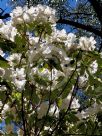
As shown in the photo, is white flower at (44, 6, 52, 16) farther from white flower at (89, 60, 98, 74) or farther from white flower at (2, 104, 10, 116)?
white flower at (2, 104, 10, 116)

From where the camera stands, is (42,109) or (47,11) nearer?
(42,109)

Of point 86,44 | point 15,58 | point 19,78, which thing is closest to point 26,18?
point 15,58

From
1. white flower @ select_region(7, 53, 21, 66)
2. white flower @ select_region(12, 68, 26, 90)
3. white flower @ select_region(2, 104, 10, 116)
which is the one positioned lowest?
white flower @ select_region(12, 68, 26, 90)

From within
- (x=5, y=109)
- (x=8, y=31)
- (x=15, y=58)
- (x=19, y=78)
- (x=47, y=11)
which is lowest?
(x=19, y=78)

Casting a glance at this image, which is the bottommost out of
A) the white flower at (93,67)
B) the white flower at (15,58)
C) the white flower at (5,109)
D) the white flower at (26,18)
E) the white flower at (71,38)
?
the white flower at (93,67)

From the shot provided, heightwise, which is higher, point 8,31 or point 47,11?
point 47,11

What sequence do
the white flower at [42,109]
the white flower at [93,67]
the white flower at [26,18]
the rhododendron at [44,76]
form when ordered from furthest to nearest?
1. the white flower at [26,18]
2. the white flower at [42,109]
3. the white flower at [93,67]
4. the rhododendron at [44,76]

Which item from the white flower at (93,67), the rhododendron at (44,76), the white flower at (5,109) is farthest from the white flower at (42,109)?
the white flower at (93,67)

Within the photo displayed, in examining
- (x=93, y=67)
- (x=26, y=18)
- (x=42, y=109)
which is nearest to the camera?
(x=93, y=67)

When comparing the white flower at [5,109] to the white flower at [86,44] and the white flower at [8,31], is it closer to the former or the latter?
the white flower at [8,31]

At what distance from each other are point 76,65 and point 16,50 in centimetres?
43

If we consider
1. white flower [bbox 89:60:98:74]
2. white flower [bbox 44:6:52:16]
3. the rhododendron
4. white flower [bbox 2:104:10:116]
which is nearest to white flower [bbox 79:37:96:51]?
the rhododendron

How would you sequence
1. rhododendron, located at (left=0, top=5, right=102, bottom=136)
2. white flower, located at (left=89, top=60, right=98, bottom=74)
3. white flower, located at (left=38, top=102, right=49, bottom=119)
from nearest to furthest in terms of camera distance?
rhododendron, located at (left=0, top=5, right=102, bottom=136), white flower, located at (left=89, top=60, right=98, bottom=74), white flower, located at (left=38, top=102, right=49, bottom=119)

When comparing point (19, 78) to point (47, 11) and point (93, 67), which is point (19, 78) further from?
point (47, 11)
